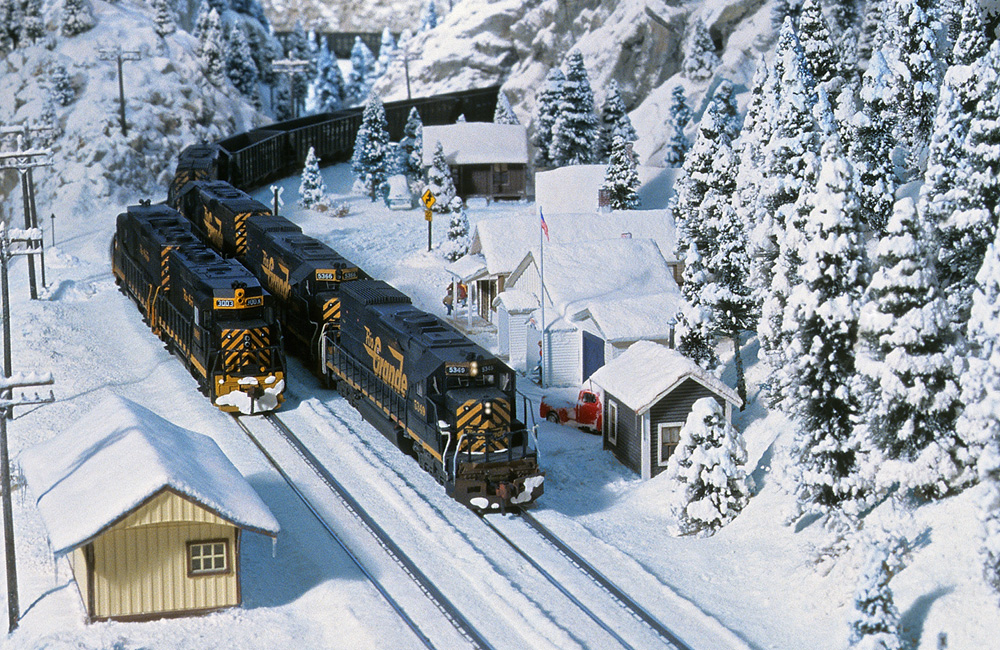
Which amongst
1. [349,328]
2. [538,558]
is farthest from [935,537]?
[349,328]

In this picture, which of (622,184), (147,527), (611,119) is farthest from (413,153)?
(147,527)

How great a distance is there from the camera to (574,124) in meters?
83.2

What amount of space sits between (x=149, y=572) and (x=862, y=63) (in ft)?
227

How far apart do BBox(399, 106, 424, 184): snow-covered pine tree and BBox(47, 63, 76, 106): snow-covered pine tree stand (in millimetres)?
26393

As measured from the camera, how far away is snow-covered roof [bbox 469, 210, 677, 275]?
170 ft

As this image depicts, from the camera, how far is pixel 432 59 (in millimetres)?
124688

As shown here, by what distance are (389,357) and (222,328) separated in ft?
21.3

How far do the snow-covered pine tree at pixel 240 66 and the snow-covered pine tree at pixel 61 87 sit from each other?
32.0 meters

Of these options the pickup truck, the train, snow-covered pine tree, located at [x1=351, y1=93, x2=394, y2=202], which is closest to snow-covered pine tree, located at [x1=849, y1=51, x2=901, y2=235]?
the pickup truck

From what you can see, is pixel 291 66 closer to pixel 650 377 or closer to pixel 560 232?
pixel 560 232

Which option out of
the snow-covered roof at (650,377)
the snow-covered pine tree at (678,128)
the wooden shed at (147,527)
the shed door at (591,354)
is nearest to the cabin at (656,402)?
the snow-covered roof at (650,377)

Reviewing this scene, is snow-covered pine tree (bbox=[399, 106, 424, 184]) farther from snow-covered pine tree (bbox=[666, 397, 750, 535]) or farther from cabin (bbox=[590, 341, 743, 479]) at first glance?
snow-covered pine tree (bbox=[666, 397, 750, 535])

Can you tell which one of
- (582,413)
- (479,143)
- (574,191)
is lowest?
(582,413)

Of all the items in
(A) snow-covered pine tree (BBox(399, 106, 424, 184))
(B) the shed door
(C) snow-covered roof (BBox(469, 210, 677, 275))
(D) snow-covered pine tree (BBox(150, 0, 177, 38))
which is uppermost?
(D) snow-covered pine tree (BBox(150, 0, 177, 38))
